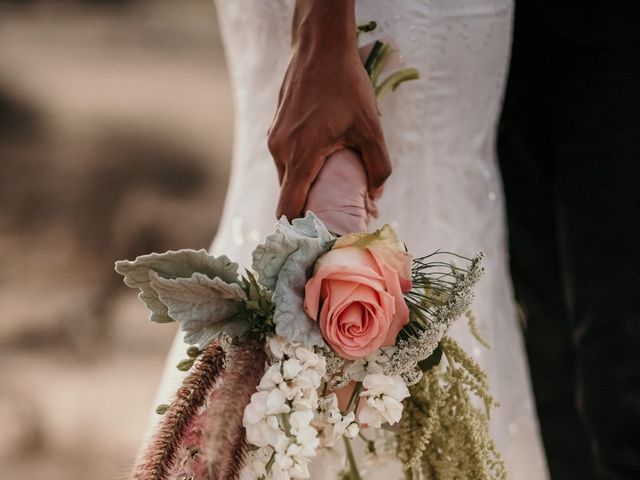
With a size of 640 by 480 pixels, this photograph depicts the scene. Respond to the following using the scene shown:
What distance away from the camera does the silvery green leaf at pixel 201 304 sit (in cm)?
A: 73

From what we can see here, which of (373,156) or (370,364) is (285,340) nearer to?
(370,364)

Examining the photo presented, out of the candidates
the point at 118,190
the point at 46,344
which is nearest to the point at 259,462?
the point at 46,344

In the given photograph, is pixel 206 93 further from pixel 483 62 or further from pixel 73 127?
pixel 483 62

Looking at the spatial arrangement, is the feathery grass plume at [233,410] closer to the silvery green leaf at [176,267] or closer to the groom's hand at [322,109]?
the silvery green leaf at [176,267]

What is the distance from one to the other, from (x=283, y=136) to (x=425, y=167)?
410mm

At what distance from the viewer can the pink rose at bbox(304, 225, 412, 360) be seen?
2.39 feet

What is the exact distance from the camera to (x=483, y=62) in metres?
1.27

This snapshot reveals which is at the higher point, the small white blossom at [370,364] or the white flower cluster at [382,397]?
the small white blossom at [370,364]

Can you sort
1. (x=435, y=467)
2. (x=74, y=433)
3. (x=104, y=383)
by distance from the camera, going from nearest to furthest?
(x=435, y=467) < (x=74, y=433) < (x=104, y=383)

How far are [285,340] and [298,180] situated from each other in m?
0.22

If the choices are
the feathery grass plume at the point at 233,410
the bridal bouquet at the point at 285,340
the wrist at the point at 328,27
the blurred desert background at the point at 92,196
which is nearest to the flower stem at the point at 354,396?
the bridal bouquet at the point at 285,340

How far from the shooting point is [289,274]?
743 millimetres

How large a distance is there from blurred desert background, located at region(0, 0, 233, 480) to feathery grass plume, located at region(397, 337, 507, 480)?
2.23 meters

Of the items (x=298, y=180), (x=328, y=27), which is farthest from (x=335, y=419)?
(x=328, y=27)
